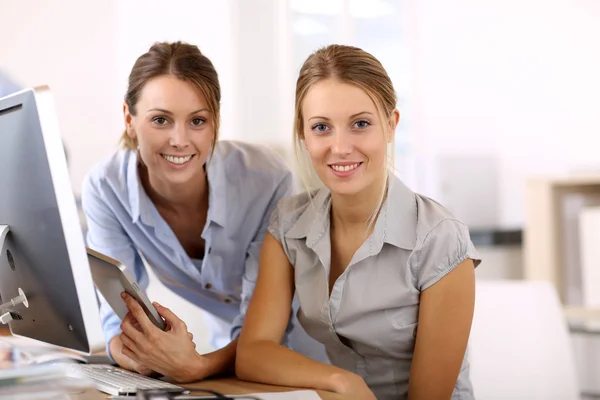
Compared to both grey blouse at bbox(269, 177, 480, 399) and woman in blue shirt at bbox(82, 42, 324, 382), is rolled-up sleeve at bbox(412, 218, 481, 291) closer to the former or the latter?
grey blouse at bbox(269, 177, 480, 399)

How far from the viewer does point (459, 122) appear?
4.20 meters

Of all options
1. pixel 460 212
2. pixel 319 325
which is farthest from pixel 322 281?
pixel 460 212

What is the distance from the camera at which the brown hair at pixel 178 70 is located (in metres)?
1.58

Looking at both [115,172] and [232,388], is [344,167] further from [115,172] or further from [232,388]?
[115,172]

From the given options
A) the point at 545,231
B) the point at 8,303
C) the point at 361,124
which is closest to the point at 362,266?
the point at 361,124

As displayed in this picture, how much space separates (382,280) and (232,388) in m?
0.33

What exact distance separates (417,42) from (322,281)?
121 inches

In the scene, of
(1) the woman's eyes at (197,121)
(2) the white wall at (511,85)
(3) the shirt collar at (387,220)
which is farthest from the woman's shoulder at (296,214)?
(2) the white wall at (511,85)

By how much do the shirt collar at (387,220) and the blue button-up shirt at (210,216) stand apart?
234 millimetres

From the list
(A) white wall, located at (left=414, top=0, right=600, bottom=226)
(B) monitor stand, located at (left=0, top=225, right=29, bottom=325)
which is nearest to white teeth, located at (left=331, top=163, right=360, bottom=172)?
(B) monitor stand, located at (left=0, top=225, right=29, bottom=325)

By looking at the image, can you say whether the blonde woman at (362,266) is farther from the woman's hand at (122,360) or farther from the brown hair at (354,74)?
the woman's hand at (122,360)

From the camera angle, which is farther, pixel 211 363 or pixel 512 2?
pixel 512 2

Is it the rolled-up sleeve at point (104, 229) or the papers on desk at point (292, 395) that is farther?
the rolled-up sleeve at point (104, 229)

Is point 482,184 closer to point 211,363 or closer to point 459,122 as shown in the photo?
point 459,122
